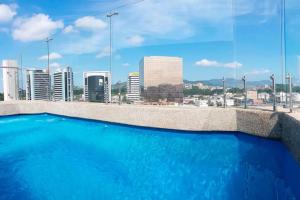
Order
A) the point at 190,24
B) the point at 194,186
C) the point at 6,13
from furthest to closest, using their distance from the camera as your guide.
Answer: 1. the point at 6,13
2. the point at 190,24
3. the point at 194,186

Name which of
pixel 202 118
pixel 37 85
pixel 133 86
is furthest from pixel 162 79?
pixel 37 85

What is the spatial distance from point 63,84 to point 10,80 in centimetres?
251

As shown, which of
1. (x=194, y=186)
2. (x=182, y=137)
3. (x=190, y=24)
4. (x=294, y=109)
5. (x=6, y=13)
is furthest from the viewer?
(x=6, y=13)

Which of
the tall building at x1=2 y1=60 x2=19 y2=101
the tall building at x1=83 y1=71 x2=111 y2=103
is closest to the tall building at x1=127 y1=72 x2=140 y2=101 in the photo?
the tall building at x1=83 y1=71 x2=111 y2=103

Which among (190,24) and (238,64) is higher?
(190,24)

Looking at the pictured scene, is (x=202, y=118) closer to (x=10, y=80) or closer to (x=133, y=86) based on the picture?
(x=133, y=86)

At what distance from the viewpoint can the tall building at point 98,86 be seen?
342 inches

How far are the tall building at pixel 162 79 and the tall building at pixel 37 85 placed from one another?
4.92m

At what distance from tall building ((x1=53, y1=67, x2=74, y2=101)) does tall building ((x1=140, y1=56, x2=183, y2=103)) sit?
126 inches

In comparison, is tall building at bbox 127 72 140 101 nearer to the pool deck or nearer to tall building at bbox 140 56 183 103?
tall building at bbox 140 56 183 103

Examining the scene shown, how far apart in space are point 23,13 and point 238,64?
27.6 feet

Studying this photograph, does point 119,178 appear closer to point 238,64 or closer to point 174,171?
point 174,171

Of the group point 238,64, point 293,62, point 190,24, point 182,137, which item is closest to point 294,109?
point 293,62

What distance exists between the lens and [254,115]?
532 centimetres
